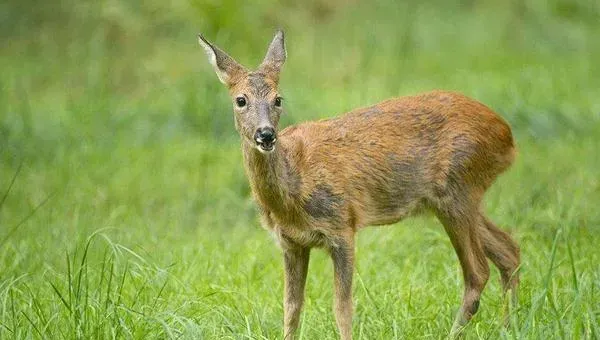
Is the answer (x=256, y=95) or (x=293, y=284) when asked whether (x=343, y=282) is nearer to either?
(x=293, y=284)

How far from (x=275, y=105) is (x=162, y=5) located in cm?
650

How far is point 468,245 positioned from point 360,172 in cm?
71

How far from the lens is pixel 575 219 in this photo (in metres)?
7.85

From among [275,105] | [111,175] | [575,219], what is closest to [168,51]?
[111,175]

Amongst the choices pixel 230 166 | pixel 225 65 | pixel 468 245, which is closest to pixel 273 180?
pixel 225 65

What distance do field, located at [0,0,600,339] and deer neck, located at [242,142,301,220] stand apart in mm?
483

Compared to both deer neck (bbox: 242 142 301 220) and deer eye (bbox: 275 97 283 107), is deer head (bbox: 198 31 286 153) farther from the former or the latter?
deer neck (bbox: 242 142 301 220)

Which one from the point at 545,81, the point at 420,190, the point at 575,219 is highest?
the point at 420,190

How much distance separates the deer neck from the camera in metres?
6.16

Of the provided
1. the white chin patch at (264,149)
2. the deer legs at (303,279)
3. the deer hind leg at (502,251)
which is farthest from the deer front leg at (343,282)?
the deer hind leg at (502,251)

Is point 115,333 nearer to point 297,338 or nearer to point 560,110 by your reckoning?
point 297,338

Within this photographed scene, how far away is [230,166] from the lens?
34.2 ft

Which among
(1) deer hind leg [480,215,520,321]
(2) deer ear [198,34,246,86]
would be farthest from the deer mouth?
(1) deer hind leg [480,215,520,321]

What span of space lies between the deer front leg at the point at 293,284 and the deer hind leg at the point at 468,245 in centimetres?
85
